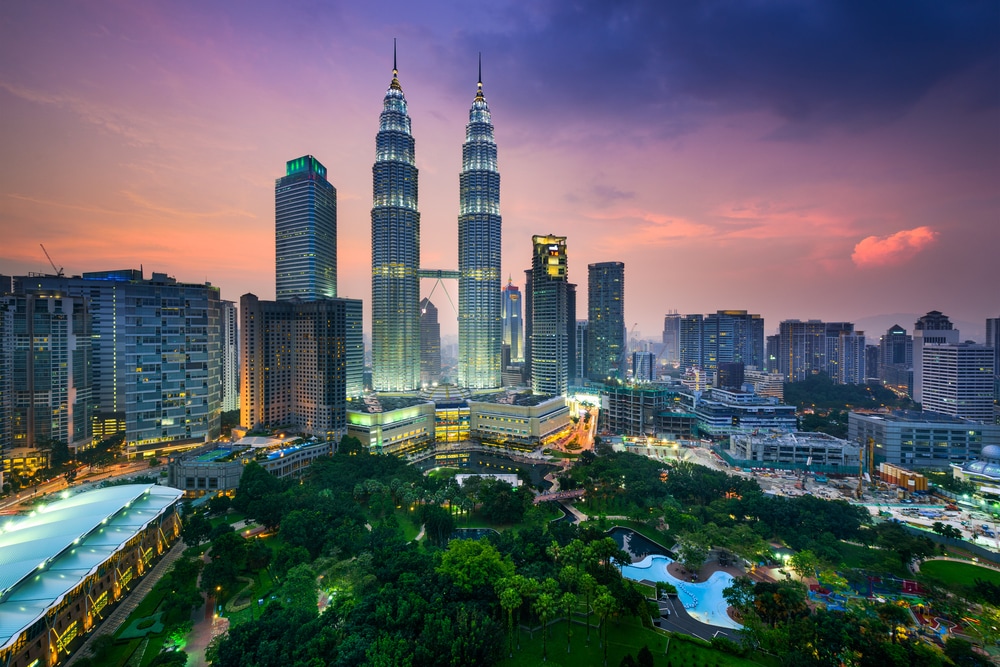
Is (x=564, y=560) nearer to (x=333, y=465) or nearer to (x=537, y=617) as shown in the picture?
(x=537, y=617)

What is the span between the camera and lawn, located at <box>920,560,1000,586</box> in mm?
30741

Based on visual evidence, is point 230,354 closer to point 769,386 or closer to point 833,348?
point 769,386

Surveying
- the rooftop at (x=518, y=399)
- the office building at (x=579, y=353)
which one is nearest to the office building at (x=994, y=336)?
the office building at (x=579, y=353)

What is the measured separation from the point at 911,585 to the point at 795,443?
32038 mm

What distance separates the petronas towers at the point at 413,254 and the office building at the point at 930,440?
6942 cm

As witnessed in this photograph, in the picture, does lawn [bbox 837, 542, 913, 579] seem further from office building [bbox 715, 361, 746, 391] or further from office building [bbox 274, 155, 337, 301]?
office building [bbox 274, 155, 337, 301]

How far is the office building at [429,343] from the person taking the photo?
15975cm

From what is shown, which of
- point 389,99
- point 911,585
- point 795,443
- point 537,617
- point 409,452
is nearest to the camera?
point 537,617

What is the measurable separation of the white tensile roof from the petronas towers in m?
61.7

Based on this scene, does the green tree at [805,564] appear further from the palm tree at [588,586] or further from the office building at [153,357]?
the office building at [153,357]

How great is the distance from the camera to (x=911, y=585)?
28219mm

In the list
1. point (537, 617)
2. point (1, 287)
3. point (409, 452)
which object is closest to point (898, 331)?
point (409, 452)

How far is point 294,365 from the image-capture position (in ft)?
228

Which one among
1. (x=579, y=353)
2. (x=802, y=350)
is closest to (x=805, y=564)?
(x=579, y=353)
